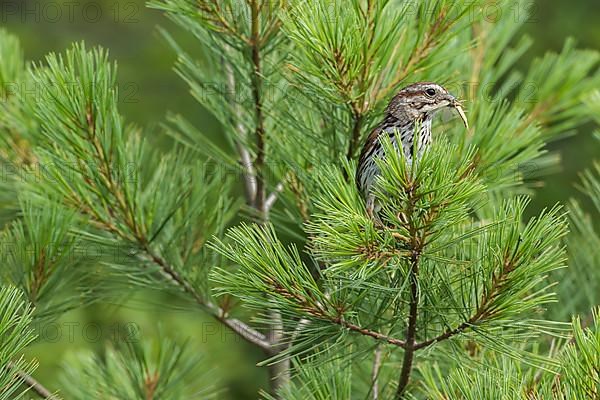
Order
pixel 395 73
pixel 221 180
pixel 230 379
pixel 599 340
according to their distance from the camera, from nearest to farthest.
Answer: pixel 599 340
pixel 395 73
pixel 221 180
pixel 230 379

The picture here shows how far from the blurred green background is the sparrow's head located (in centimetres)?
291

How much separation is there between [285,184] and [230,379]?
3858 mm

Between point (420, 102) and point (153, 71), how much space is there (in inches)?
195

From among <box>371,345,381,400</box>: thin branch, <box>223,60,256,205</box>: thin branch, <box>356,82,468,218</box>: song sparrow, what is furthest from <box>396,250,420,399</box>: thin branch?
<box>223,60,256,205</box>: thin branch

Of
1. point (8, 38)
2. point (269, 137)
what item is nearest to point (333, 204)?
point (269, 137)

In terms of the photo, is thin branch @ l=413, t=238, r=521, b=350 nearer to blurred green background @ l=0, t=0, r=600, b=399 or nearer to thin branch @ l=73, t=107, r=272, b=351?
thin branch @ l=73, t=107, r=272, b=351

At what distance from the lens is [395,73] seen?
2137mm

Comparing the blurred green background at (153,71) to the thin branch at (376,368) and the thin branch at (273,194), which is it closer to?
the thin branch at (273,194)

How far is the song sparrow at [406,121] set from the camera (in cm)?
201

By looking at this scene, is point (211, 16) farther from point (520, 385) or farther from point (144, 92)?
point (144, 92)

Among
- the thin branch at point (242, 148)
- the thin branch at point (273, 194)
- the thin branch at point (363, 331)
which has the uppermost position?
the thin branch at point (242, 148)

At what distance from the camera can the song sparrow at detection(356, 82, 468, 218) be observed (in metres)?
2.01

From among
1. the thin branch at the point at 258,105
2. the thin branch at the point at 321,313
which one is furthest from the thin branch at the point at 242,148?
the thin branch at the point at 321,313

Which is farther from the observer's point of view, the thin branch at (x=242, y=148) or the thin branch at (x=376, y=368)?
the thin branch at (x=242, y=148)
